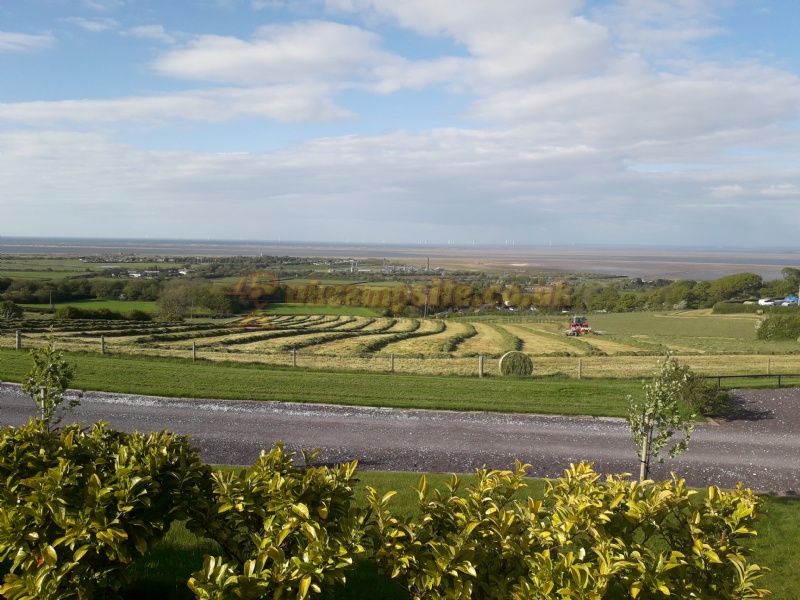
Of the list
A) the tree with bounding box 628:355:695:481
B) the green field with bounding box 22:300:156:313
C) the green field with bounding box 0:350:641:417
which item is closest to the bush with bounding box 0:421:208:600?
the tree with bounding box 628:355:695:481

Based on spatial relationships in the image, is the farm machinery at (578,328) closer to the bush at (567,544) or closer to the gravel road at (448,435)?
the gravel road at (448,435)

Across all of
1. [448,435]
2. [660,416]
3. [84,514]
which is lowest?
[448,435]

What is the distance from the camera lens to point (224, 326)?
48.1 meters

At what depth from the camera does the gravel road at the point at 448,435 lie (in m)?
11.4

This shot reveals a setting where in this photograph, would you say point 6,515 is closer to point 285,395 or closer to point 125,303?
point 285,395

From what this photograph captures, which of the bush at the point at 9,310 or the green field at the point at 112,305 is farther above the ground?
the bush at the point at 9,310

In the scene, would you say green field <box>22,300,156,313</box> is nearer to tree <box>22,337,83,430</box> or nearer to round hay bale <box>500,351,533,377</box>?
round hay bale <box>500,351,533,377</box>

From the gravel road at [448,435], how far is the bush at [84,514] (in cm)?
698

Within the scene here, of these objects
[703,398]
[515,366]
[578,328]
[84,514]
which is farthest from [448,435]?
[578,328]

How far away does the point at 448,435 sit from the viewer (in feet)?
44.5

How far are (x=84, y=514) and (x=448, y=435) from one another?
10.5m

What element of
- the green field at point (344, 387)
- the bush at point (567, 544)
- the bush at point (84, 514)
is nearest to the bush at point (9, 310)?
the green field at point (344, 387)

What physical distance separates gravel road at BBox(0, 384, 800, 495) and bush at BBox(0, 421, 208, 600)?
275 inches

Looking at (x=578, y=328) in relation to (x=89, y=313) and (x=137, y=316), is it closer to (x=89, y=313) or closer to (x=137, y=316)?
(x=137, y=316)
